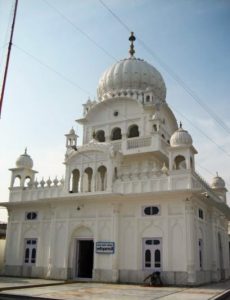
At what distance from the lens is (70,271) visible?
20.5m

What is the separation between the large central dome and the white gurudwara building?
237 millimetres

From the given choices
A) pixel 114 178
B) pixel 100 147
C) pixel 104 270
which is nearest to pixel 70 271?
pixel 104 270

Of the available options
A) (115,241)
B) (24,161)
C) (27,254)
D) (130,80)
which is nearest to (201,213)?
(115,241)

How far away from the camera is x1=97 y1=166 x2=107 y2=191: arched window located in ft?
72.3

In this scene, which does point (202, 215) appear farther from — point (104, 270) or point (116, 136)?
point (116, 136)

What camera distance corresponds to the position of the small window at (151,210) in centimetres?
1919

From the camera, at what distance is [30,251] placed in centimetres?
2253

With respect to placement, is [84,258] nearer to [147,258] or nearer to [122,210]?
[122,210]

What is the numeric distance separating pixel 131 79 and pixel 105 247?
44.3ft

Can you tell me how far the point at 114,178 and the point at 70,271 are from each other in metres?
6.10

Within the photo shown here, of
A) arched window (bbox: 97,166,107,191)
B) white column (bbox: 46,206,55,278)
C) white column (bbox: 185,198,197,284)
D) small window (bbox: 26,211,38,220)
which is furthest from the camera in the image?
small window (bbox: 26,211,38,220)

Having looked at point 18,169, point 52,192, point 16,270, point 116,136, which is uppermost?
point 116,136

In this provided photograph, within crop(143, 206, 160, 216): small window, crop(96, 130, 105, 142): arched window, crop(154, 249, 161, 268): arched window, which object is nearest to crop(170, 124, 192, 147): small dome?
crop(143, 206, 160, 216): small window

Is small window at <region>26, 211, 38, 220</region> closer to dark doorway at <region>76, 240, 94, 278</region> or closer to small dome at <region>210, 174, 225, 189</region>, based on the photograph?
dark doorway at <region>76, 240, 94, 278</region>
